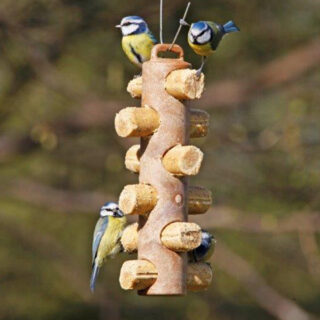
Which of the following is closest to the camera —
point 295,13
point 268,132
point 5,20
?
point 5,20

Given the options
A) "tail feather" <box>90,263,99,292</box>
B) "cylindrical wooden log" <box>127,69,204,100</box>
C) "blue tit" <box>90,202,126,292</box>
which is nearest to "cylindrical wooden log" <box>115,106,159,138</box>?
"cylindrical wooden log" <box>127,69,204,100</box>

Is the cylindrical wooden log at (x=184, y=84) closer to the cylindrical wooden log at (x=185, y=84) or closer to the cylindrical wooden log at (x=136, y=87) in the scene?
the cylindrical wooden log at (x=185, y=84)

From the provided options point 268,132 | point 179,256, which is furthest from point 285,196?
point 179,256

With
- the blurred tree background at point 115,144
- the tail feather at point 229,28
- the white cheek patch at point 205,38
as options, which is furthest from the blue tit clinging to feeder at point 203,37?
the blurred tree background at point 115,144

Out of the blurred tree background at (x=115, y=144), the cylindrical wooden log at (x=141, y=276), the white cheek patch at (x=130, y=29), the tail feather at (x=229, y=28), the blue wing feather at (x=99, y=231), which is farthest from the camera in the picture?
the blurred tree background at (x=115, y=144)

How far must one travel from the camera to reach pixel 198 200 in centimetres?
415

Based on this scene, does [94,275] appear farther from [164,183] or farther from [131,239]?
[164,183]

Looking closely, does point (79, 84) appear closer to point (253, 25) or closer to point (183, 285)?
point (253, 25)

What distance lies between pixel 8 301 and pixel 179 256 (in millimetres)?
7312

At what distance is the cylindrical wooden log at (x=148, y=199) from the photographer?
12.9 feet

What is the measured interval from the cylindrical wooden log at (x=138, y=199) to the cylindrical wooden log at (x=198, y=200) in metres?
0.18

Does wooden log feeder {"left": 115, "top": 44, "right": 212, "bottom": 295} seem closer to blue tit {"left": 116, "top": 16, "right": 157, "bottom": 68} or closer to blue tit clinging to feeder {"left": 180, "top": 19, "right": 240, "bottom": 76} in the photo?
blue tit clinging to feeder {"left": 180, "top": 19, "right": 240, "bottom": 76}

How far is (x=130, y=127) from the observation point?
3.92 m

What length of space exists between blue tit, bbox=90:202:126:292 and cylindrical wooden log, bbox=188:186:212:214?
1.57ft
